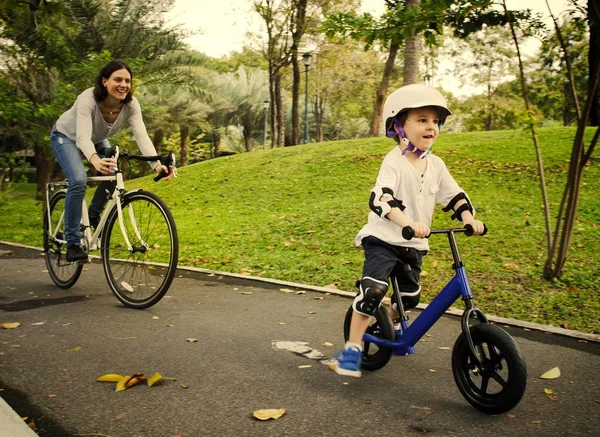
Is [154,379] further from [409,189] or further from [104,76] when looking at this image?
[104,76]

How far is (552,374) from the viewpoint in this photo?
142 inches

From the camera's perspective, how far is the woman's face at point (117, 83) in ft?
15.9

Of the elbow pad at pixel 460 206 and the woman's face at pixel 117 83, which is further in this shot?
the woman's face at pixel 117 83

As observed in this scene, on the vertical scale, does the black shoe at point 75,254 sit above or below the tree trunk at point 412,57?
below

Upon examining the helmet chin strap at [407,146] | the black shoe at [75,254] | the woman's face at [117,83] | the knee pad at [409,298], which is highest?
the woman's face at [117,83]

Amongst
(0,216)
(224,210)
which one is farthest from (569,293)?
(0,216)

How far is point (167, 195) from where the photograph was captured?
15.3 m

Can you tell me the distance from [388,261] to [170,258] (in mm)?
2034

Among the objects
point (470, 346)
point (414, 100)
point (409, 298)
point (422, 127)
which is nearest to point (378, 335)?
point (409, 298)

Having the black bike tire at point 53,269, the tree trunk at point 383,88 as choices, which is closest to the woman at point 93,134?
the black bike tire at point 53,269

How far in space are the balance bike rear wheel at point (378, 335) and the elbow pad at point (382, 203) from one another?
0.67 meters

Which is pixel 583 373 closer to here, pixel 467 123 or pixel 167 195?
pixel 167 195

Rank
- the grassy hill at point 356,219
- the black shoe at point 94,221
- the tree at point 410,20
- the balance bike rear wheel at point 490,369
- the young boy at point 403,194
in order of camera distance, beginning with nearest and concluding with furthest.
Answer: the balance bike rear wheel at point 490,369
the young boy at point 403,194
the black shoe at point 94,221
the tree at point 410,20
the grassy hill at point 356,219

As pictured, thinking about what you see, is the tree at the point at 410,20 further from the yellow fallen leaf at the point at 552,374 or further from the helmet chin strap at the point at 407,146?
the yellow fallen leaf at the point at 552,374
